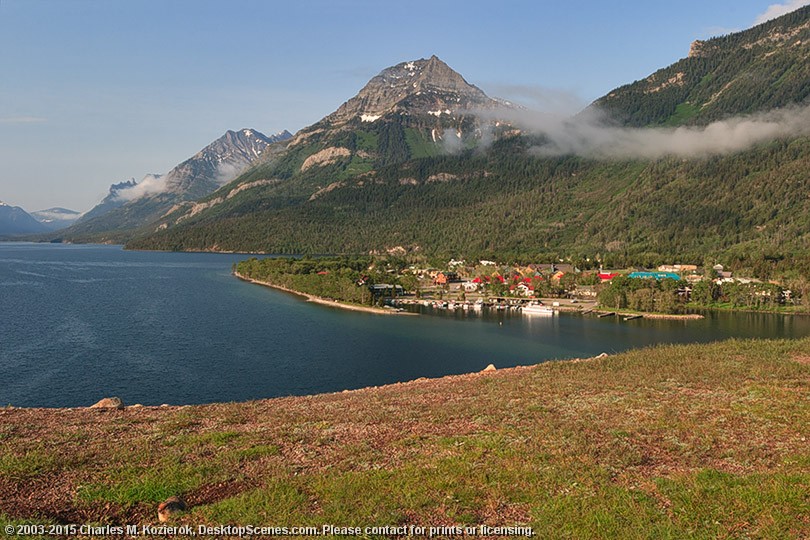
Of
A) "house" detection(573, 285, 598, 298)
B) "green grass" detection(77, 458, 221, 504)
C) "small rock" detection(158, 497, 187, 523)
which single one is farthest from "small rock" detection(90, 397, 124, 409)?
"house" detection(573, 285, 598, 298)

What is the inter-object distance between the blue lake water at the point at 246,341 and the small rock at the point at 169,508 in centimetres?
4161

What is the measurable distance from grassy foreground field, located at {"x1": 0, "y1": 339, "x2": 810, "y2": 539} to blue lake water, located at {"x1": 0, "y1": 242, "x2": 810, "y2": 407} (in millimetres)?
35112

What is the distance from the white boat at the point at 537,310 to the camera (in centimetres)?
12319

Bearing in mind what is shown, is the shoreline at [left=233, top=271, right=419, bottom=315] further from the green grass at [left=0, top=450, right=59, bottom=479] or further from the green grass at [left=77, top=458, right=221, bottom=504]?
the green grass at [left=77, top=458, right=221, bottom=504]

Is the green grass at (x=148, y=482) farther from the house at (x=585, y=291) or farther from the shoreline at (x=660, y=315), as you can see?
the house at (x=585, y=291)

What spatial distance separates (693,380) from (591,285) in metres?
138

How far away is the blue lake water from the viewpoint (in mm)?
58219

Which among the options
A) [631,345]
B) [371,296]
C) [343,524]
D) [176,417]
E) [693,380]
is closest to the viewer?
[343,524]

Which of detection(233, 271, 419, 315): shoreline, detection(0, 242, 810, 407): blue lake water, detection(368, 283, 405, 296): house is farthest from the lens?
detection(368, 283, 405, 296): house

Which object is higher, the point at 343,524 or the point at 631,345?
the point at 343,524

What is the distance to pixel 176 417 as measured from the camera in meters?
22.5

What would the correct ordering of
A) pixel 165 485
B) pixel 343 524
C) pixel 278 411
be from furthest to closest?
pixel 278 411 < pixel 165 485 < pixel 343 524

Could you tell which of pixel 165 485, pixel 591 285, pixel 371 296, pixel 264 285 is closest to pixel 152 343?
pixel 371 296

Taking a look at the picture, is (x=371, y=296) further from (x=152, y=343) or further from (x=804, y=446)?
(x=804, y=446)
